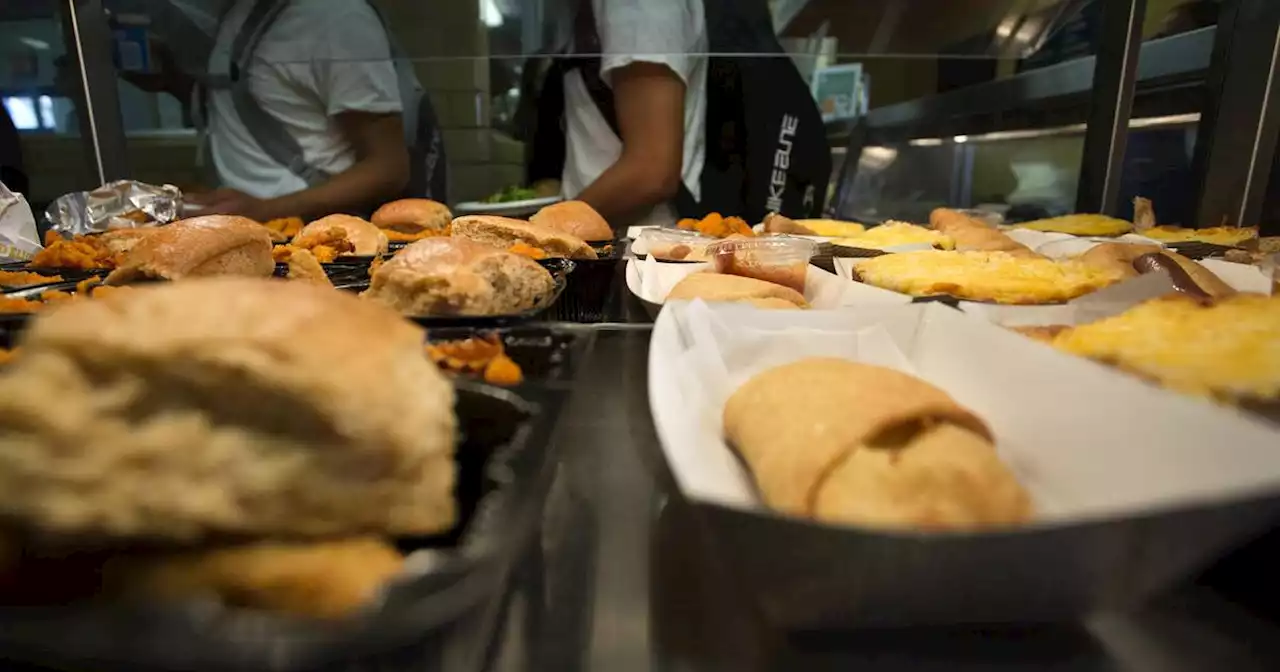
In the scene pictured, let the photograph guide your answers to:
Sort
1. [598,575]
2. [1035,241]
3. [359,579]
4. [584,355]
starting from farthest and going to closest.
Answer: [1035,241] → [584,355] → [598,575] → [359,579]

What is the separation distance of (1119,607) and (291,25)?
307 centimetres

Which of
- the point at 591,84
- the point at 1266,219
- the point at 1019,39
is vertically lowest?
the point at 1266,219

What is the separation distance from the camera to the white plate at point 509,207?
2851mm

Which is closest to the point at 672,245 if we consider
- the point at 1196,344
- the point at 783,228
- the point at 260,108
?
the point at 783,228

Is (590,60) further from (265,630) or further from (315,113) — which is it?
(265,630)

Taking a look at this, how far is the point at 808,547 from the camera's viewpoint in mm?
447

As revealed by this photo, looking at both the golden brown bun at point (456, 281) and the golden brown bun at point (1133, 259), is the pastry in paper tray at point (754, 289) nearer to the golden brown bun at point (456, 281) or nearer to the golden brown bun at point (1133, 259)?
the golden brown bun at point (456, 281)

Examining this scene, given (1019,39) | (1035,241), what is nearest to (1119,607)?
(1035,241)

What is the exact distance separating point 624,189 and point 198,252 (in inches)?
65.8

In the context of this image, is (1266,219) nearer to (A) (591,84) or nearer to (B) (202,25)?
(A) (591,84)

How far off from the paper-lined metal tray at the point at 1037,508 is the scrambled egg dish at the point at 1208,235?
141cm

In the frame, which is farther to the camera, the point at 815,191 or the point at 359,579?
the point at 815,191

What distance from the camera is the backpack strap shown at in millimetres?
2641

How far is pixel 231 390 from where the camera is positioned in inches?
18.4
